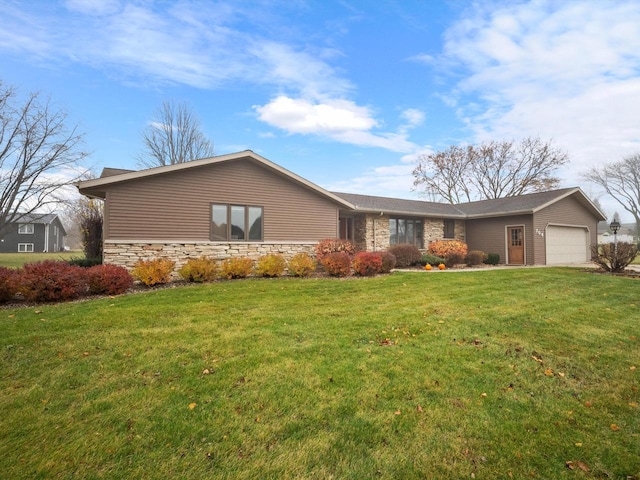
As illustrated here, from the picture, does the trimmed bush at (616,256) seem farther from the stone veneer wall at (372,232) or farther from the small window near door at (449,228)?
the stone veneer wall at (372,232)

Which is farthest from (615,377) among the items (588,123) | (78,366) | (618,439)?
(588,123)

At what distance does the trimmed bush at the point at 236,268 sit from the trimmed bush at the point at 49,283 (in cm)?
365

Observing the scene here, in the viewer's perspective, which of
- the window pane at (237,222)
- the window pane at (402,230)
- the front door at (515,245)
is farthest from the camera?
the window pane at (402,230)

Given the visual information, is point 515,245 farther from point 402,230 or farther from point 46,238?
point 46,238

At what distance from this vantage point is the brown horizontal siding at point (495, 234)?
16938mm

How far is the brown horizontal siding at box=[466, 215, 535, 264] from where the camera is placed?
16.9 meters

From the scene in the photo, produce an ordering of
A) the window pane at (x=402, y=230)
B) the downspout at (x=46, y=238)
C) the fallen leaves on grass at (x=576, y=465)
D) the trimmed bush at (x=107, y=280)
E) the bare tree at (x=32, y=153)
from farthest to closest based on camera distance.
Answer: the downspout at (x=46, y=238) → the window pane at (x=402, y=230) → the bare tree at (x=32, y=153) → the trimmed bush at (x=107, y=280) → the fallen leaves on grass at (x=576, y=465)

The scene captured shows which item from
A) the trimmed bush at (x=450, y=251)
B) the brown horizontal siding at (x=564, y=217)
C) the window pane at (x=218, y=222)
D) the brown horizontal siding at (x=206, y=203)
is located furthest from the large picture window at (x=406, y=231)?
the window pane at (x=218, y=222)

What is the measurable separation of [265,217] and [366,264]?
4246 mm

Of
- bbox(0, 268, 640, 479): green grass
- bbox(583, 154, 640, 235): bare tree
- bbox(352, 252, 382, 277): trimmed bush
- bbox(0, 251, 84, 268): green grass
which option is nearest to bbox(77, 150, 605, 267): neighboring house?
bbox(352, 252, 382, 277): trimmed bush

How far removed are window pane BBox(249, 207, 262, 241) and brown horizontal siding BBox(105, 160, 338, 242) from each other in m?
0.22

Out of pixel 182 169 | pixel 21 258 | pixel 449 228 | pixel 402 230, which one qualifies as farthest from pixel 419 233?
pixel 21 258

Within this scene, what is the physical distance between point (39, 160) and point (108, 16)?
1228cm

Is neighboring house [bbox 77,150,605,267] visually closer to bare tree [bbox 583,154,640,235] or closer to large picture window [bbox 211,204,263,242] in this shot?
large picture window [bbox 211,204,263,242]
